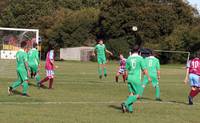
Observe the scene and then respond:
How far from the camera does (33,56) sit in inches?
1033

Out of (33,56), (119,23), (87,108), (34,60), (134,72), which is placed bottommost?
(87,108)

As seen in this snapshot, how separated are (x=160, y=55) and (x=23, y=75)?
62206 mm

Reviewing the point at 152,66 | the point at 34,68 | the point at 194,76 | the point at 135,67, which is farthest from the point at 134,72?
the point at 34,68

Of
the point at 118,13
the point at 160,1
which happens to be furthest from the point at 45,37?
the point at 160,1

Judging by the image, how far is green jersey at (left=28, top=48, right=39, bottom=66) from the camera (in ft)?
85.1

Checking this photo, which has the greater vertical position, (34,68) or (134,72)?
(134,72)

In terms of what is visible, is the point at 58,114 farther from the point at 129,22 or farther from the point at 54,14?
the point at 54,14

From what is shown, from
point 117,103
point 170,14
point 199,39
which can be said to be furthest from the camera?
point 170,14

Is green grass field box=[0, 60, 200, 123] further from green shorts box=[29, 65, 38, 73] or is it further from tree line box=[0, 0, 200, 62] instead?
tree line box=[0, 0, 200, 62]

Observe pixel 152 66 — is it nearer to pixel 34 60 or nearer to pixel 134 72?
pixel 134 72

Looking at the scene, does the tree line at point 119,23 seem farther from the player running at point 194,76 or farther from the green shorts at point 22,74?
the green shorts at point 22,74

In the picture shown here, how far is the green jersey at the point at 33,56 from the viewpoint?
2594 cm

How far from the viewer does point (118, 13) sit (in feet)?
297

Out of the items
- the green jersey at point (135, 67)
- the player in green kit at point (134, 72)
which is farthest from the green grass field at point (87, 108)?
the green jersey at point (135, 67)
